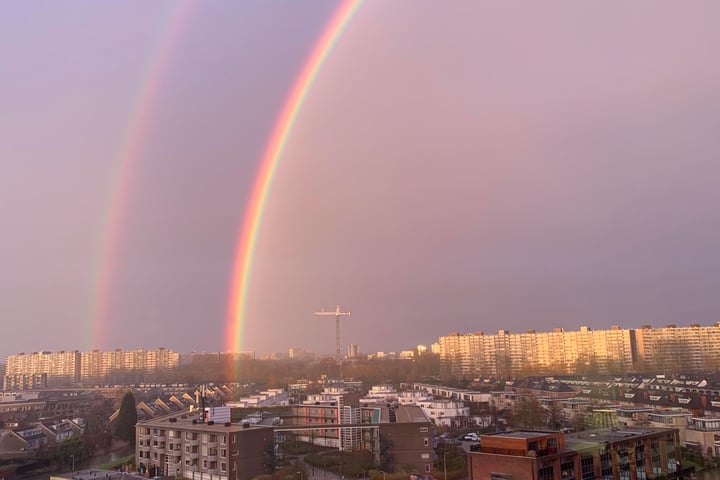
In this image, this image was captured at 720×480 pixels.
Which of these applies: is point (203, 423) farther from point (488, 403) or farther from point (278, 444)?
point (488, 403)

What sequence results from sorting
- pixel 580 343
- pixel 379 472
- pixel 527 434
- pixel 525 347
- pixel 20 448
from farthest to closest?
pixel 525 347, pixel 580 343, pixel 20 448, pixel 379 472, pixel 527 434

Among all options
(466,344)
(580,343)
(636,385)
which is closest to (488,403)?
(636,385)

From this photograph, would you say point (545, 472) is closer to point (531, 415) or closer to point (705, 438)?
point (705, 438)

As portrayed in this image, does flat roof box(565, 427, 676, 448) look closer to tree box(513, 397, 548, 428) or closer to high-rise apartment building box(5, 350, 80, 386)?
tree box(513, 397, 548, 428)

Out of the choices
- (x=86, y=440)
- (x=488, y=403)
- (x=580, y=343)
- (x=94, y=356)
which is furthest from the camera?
(x=94, y=356)

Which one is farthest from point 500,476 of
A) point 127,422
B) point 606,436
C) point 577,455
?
point 127,422

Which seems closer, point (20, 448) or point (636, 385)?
point (20, 448)

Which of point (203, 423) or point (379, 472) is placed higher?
point (203, 423)

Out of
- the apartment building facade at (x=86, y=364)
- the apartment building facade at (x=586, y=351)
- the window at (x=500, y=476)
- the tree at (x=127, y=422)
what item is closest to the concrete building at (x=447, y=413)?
the tree at (x=127, y=422)
